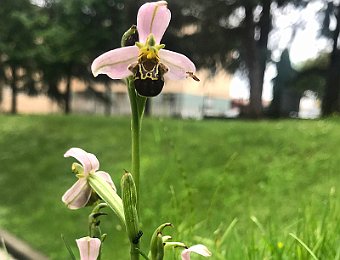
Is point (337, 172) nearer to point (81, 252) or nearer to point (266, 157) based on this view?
point (266, 157)

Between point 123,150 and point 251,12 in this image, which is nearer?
point 123,150

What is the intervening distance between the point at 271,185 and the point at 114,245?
2.05 m

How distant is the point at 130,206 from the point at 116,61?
0.24 meters

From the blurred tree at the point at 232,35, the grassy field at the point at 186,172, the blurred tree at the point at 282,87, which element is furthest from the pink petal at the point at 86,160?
the blurred tree at the point at 282,87

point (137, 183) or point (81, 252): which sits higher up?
point (137, 183)

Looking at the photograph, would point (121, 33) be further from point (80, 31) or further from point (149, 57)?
point (149, 57)

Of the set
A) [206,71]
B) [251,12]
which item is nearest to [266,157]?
[251,12]

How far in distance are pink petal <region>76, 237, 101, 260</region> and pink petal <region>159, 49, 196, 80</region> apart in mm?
312

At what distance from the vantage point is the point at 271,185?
6.55m

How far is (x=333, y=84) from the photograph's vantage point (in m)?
20.3

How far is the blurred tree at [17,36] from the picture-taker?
64.0 ft

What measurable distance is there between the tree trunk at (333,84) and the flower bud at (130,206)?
65.6 ft

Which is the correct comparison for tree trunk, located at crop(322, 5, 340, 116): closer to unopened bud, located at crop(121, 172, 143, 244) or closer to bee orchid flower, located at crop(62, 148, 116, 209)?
bee orchid flower, located at crop(62, 148, 116, 209)

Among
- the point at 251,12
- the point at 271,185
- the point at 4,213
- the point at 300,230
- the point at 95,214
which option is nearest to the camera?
the point at 95,214
